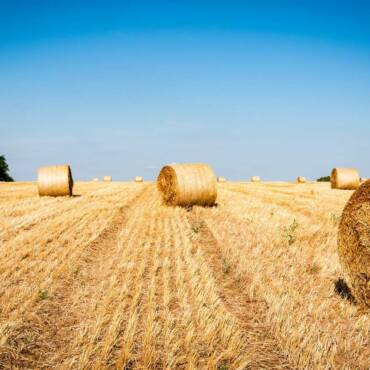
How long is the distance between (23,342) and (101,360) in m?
0.92

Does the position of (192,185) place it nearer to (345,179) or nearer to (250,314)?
(250,314)

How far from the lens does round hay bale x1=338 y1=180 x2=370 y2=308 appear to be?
533 centimetres

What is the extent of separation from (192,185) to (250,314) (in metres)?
8.87

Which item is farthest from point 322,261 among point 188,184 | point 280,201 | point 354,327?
point 280,201

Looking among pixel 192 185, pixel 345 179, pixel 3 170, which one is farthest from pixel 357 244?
pixel 3 170

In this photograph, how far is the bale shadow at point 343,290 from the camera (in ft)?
18.0

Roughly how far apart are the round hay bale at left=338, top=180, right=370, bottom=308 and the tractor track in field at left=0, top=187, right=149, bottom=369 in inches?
140

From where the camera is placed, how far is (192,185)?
13.5 metres

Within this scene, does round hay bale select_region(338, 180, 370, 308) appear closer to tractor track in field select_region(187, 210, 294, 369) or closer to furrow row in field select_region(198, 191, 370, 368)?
furrow row in field select_region(198, 191, 370, 368)

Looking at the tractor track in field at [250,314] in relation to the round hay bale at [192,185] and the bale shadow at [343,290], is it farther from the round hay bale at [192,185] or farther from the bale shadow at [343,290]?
the round hay bale at [192,185]

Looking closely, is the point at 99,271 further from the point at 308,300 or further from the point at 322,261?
the point at 322,261

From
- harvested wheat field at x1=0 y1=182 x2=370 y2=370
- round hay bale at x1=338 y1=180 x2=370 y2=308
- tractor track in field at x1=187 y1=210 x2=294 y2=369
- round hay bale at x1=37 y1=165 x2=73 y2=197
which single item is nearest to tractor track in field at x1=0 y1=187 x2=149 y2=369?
harvested wheat field at x1=0 y1=182 x2=370 y2=370

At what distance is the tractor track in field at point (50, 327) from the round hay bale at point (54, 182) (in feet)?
38.0

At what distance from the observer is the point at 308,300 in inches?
206
